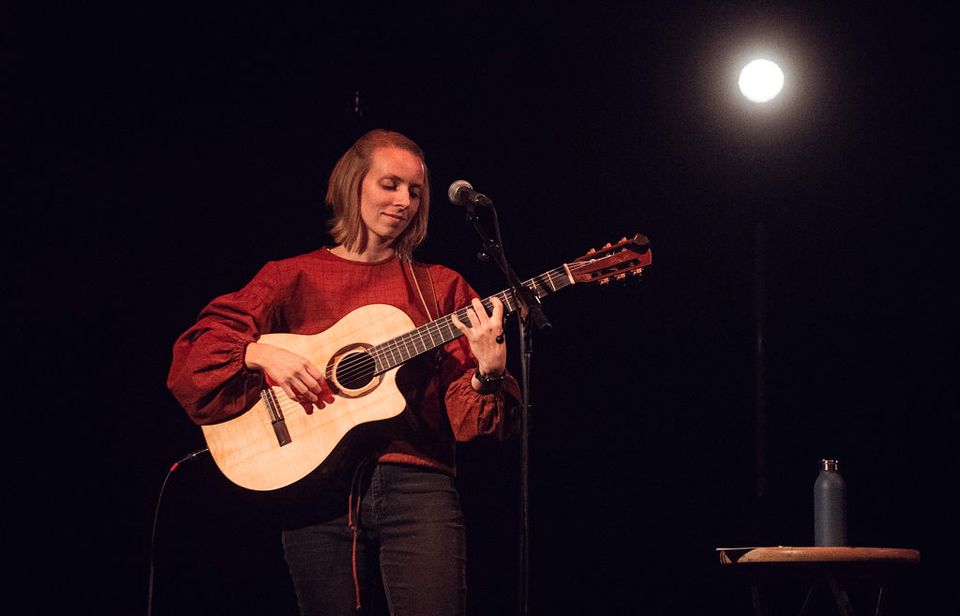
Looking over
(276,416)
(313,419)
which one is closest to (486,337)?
(313,419)

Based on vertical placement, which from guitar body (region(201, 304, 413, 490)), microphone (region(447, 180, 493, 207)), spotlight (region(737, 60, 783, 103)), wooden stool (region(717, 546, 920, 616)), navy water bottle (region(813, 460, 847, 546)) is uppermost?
spotlight (region(737, 60, 783, 103))

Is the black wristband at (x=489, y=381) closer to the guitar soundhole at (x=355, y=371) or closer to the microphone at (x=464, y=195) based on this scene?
the guitar soundhole at (x=355, y=371)

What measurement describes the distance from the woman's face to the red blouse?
100 mm

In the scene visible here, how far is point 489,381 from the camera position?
2475mm

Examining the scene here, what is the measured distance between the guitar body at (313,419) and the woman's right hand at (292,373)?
0.03m

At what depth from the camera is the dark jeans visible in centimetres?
235

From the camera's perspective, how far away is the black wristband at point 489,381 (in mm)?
2473

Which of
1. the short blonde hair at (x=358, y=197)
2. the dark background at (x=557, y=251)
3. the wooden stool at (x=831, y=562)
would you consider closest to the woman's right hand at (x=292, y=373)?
the short blonde hair at (x=358, y=197)

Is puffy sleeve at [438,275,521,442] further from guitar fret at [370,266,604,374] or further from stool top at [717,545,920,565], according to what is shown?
stool top at [717,545,920,565]

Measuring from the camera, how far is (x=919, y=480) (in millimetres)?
3809

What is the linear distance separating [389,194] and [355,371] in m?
0.51

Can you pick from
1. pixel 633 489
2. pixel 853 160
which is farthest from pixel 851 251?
pixel 633 489

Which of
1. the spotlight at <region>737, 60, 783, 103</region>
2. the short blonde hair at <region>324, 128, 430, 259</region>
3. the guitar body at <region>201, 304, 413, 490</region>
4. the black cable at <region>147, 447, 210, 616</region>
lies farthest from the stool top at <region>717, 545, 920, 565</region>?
the spotlight at <region>737, 60, 783, 103</region>

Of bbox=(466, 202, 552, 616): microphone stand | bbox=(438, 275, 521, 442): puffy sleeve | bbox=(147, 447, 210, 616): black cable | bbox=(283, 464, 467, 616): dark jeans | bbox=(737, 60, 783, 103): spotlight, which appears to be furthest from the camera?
bbox=(737, 60, 783, 103): spotlight
